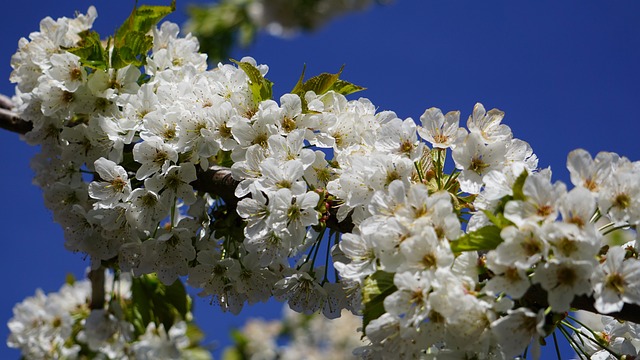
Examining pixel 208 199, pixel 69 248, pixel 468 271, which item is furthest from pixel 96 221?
pixel 468 271

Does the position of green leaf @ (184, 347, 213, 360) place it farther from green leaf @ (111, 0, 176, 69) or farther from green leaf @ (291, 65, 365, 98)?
green leaf @ (291, 65, 365, 98)

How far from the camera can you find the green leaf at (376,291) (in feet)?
5.55

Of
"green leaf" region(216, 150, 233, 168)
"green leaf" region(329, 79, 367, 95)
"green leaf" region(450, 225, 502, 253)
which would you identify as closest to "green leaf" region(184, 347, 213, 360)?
"green leaf" region(216, 150, 233, 168)

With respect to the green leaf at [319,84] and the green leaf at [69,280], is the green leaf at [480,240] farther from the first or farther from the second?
the green leaf at [69,280]

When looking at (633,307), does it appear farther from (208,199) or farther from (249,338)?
(249,338)

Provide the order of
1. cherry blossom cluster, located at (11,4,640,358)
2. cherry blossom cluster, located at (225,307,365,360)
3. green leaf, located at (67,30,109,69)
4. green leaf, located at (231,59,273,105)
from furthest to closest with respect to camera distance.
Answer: cherry blossom cluster, located at (225,307,365,360)
green leaf, located at (67,30,109,69)
green leaf, located at (231,59,273,105)
cherry blossom cluster, located at (11,4,640,358)

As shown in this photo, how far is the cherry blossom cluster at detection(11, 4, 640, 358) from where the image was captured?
5.02 feet

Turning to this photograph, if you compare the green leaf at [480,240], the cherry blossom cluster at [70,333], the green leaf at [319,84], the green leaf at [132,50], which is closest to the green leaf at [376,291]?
the green leaf at [480,240]

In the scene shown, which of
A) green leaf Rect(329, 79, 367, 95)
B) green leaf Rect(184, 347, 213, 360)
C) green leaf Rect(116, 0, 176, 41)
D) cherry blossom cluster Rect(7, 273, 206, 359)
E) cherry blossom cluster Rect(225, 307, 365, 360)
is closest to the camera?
green leaf Rect(329, 79, 367, 95)

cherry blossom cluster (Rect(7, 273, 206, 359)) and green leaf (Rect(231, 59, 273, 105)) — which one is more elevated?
cherry blossom cluster (Rect(7, 273, 206, 359))

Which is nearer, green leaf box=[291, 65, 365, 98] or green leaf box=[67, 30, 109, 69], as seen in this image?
green leaf box=[291, 65, 365, 98]

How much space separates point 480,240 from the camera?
1594mm

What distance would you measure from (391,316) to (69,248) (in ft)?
4.17

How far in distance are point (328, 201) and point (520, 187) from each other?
604 millimetres
